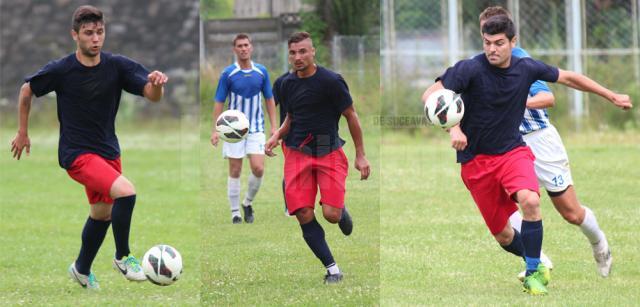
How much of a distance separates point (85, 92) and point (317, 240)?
1835mm

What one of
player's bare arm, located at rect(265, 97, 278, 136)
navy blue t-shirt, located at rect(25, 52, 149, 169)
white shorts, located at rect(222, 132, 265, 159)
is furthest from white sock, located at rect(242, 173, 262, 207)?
navy blue t-shirt, located at rect(25, 52, 149, 169)

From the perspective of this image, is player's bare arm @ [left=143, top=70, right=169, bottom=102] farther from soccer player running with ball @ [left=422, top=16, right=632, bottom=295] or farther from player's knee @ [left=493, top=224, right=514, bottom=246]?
player's knee @ [left=493, top=224, right=514, bottom=246]

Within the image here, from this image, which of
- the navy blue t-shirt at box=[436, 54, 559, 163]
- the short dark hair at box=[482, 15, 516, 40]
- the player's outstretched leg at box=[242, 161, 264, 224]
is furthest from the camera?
the player's outstretched leg at box=[242, 161, 264, 224]

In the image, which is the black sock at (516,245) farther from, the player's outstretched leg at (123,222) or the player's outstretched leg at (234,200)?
the player's outstretched leg at (123,222)

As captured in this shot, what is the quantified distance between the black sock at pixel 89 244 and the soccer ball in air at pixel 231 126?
108 centimetres

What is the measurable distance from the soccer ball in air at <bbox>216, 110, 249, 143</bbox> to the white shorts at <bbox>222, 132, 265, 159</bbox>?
3311 mm

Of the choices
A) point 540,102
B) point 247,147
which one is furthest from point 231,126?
point 247,147

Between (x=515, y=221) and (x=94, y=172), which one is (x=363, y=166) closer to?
(x=515, y=221)

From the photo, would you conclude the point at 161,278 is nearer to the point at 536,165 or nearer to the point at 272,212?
the point at 272,212

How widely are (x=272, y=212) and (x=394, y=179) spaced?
6.02 m

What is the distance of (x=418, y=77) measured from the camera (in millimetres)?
20469

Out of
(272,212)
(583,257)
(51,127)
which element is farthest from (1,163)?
(583,257)

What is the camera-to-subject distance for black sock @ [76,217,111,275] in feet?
26.9

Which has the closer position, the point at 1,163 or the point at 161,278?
the point at 161,278
